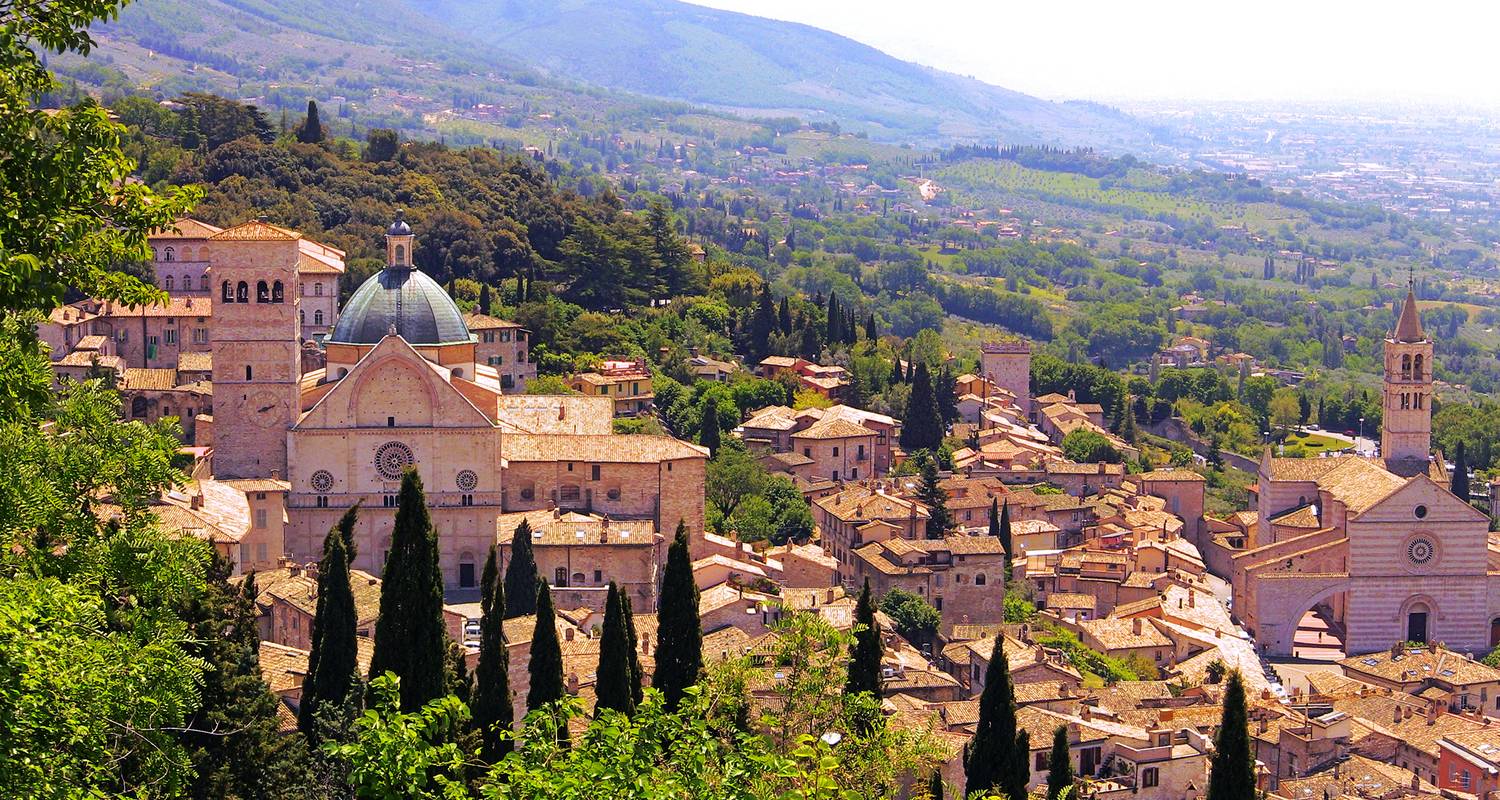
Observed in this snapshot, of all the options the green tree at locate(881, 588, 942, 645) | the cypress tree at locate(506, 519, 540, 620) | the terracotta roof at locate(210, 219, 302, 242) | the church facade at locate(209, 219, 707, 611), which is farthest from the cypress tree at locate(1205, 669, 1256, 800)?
the terracotta roof at locate(210, 219, 302, 242)

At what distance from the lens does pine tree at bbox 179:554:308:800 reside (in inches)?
931

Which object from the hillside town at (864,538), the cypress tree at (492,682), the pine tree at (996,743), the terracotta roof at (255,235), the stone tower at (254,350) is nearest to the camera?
the cypress tree at (492,682)

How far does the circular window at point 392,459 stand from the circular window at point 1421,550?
28.7m

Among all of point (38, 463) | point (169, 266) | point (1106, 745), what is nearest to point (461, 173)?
point (169, 266)

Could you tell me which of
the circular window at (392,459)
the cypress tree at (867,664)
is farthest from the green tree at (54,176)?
the circular window at (392,459)

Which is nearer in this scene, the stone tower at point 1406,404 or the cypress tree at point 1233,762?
the cypress tree at point 1233,762

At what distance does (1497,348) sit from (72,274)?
17714 cm

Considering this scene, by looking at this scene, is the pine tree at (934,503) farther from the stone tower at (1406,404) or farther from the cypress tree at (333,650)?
the cypress tree at (333,650)

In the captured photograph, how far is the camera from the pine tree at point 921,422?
217ft

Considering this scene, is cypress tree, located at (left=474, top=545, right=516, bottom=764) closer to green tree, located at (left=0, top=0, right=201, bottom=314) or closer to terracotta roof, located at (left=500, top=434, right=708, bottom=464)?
green tree, located at (left=0, top=0, right=201, bottom=314)

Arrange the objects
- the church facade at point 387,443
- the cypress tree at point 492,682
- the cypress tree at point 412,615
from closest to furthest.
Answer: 1. the cypress tree at point 412,615
2. the cypress tree at point 492,682
3. the church facade at point 387,443

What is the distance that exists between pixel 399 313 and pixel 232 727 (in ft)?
81.1

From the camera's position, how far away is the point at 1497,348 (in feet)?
584

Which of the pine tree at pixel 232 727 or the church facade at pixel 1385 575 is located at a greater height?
the pine tree at pixel 232 727
